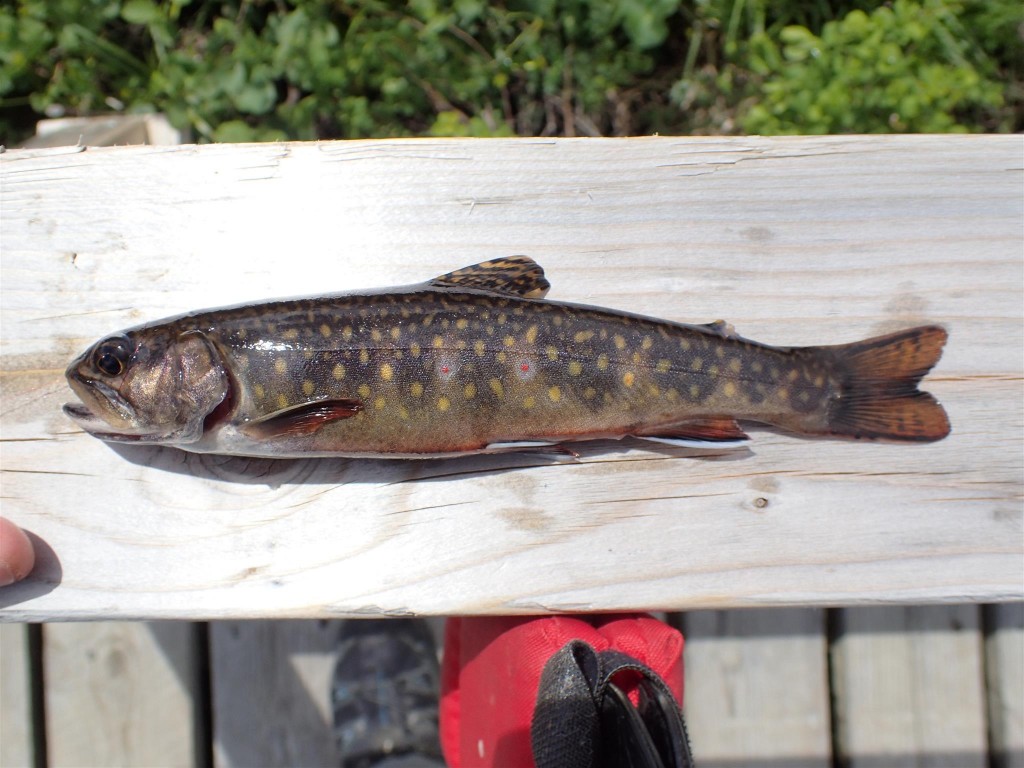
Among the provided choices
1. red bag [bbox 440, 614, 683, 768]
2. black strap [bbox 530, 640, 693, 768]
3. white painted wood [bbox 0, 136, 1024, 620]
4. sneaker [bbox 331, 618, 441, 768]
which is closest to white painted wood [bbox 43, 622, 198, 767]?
sneaker [bbox 331, 618, 441, 768]

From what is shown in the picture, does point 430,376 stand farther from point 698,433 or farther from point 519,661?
point 519,661

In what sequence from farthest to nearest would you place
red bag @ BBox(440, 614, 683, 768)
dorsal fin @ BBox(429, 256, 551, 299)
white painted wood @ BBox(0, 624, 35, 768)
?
white painted wood @ BBox(0, 624, 35, 768) < red bag @ BBox(440, 614, 683, 768) < dorsal fin @ BBox(429, 256, 551, 299)

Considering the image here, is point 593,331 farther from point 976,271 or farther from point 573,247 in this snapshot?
point 976,271

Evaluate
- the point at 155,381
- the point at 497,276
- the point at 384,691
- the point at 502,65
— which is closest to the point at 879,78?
the point at 502,65

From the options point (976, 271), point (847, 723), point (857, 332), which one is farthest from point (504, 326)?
point (847, 723)

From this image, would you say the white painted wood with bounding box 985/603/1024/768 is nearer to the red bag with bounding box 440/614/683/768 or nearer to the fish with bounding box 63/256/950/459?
the red bag with bounding box 440/614/683/768
